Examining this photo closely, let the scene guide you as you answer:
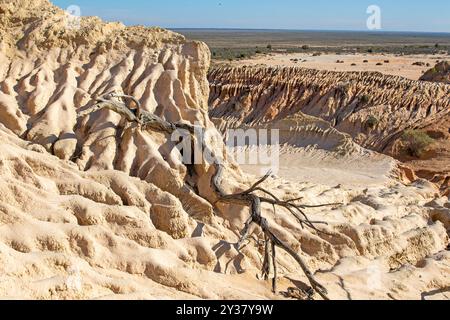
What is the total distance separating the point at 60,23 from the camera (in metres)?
8.70

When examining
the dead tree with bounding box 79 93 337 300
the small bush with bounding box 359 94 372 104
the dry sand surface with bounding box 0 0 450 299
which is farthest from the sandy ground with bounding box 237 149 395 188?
the dead tree with bounding box 79 93 337 300

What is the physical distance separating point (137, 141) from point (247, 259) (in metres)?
2.28

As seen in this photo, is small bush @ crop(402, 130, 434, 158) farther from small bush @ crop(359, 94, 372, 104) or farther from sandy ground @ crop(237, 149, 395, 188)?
small bush @ crop(359, 94, 372, 104)

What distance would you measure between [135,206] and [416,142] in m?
17.1

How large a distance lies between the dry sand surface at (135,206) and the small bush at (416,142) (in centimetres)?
1018

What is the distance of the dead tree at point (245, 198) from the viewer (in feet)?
19.1

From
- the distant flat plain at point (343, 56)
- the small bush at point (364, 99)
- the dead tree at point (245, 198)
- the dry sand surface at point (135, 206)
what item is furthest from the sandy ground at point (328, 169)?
the distant flat plain at point (343, 56)

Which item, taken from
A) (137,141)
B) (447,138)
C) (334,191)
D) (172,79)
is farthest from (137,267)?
(447,138)

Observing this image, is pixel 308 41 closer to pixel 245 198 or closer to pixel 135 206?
pixel 245 198

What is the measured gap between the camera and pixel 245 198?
6.62 metres

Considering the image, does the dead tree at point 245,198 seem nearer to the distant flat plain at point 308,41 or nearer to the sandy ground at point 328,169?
the sandy ground at point 328,169

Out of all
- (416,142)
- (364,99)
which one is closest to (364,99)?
(364,99)

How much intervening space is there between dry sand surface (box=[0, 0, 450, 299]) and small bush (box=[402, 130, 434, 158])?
10184 mm

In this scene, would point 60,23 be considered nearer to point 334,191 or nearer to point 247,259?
point 247,259
